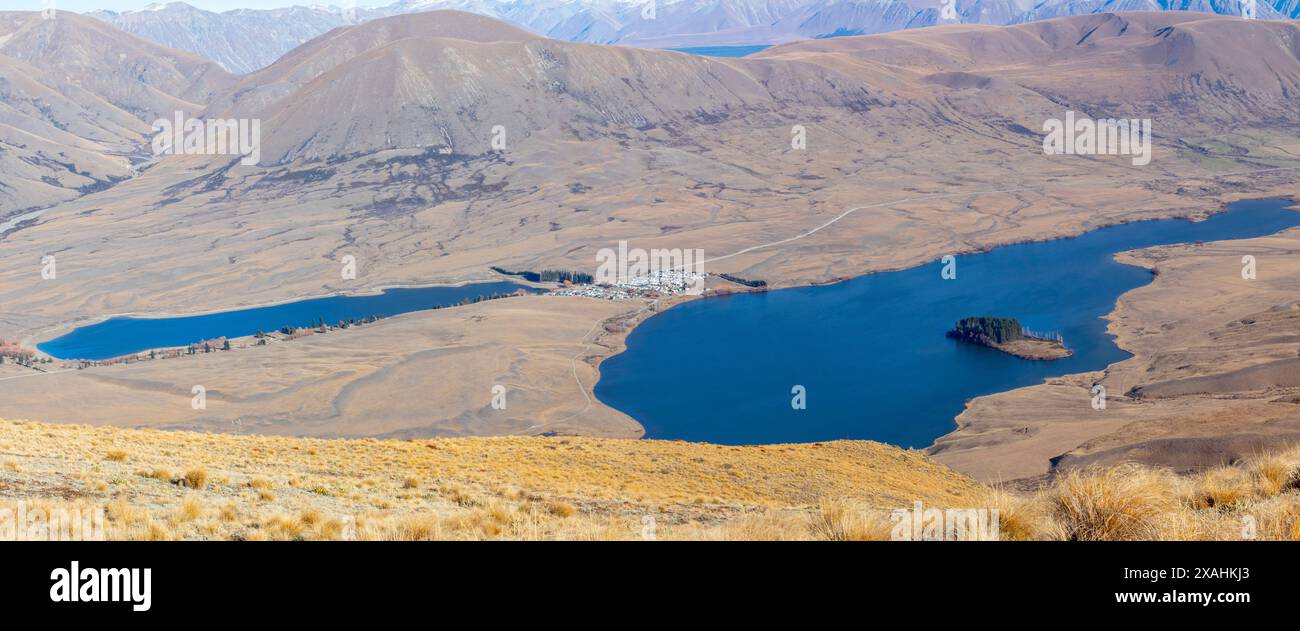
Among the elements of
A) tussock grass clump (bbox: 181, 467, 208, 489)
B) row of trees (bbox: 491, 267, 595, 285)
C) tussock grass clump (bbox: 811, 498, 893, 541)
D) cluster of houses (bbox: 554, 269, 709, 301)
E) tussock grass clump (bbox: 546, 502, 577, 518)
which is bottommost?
tussock grass clump (bbox: 546, 502, 577, 518)

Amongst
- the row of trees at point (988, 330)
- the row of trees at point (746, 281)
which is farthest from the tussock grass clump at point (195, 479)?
the row of trees at point (746, 281)

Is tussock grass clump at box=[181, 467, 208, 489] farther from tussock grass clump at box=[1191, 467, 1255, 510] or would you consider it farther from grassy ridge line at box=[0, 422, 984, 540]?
tussock grass clump at box=[1191, 467, 1255, 510]

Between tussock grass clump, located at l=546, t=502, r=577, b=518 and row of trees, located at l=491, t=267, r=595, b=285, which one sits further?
row of trees, located at l=491, t=267, r=595, b=285

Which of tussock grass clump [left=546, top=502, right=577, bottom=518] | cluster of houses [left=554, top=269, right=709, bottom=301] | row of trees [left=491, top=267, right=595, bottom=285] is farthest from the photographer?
row of trees [left=491, top=267, right=595, bottom=285]

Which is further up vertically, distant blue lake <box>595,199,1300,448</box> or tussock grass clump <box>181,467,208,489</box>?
distant blue lake <box>595,199,1300,448</box>

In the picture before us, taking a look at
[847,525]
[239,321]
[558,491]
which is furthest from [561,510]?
[239,321]

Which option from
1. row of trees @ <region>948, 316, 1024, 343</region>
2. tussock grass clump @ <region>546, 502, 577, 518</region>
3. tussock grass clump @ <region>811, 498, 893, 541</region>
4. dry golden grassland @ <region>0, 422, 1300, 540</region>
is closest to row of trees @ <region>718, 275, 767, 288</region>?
row of trees @ <region>948, 316, 1024, 343</region>

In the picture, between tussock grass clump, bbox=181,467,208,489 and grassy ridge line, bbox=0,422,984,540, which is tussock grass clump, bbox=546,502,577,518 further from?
tussock grass clump, bbox=181,467,208,489
